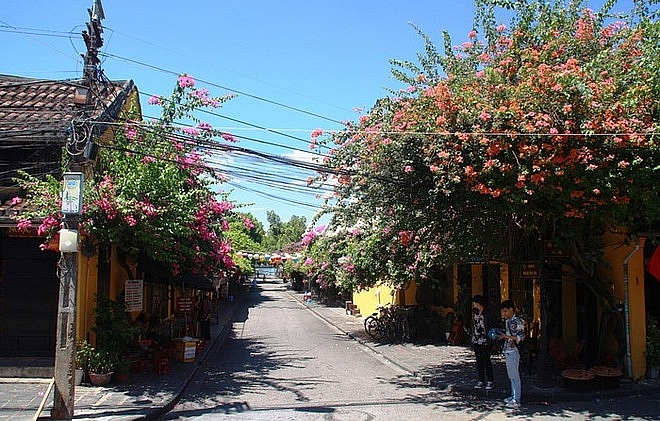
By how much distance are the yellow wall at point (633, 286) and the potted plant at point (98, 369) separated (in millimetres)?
9901

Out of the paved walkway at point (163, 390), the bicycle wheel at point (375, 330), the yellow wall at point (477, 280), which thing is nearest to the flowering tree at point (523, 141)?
the paved walkway at point (163, 390)

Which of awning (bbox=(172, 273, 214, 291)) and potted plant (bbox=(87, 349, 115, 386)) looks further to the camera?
awning (bbox=(172, 273, 214, 291))

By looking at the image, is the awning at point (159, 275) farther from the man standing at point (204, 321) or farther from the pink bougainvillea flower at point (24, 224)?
the pink bougainvillea flower at point (24, 224)

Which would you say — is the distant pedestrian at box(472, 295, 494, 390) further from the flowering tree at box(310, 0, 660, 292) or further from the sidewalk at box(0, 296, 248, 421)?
the sidewalk at box(0, 296, 248, 421)

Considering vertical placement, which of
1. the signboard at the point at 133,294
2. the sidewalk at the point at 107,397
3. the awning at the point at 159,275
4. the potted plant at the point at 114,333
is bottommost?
the sidewalk at the point at 107,397

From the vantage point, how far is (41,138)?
40.5 ft

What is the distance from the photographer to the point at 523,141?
941 cm

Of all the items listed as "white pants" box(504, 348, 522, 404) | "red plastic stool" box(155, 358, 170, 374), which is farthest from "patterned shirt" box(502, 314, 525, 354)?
"red plastic stool" box(155, 358, 170, 374)

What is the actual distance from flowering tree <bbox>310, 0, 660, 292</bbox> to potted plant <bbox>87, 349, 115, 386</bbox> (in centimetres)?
549

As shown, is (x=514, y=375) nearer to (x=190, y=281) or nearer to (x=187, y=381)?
(x=187, y=381)

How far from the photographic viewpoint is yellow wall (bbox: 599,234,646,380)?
11.8 meters

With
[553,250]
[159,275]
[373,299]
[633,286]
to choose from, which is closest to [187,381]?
[159,275]

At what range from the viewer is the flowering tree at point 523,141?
9203 mm

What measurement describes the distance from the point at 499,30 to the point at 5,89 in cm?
1174
